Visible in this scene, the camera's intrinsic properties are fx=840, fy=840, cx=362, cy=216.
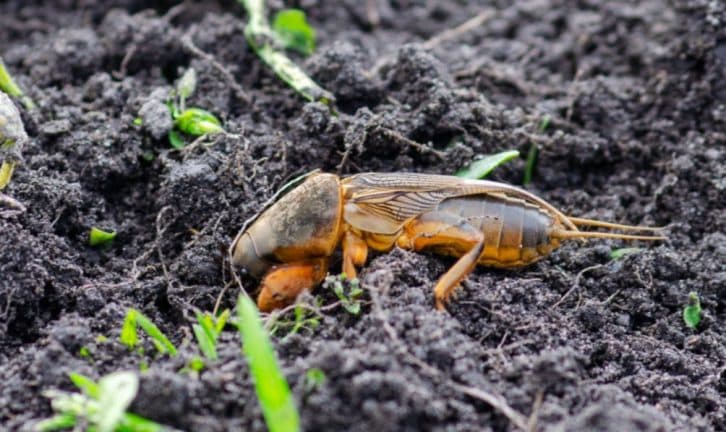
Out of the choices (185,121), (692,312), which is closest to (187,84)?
(185,121)

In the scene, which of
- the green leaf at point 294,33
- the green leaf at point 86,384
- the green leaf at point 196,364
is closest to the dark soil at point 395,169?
the green leaf at point 196,364

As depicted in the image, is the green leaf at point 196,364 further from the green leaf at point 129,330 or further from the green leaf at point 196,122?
the green leaf at point 196,122

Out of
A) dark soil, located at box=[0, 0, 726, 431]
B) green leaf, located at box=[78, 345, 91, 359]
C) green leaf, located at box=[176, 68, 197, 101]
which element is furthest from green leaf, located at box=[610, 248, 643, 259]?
green leaf, located at box=[78, 345, 91, 359]

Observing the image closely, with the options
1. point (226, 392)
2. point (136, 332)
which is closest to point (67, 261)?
point (136, 332)

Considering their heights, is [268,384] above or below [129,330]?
above

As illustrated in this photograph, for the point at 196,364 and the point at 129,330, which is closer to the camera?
the point at 196,364

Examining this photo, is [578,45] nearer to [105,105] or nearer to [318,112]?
[318,112]

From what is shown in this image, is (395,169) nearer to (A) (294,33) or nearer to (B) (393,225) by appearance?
(B) (393,225)
